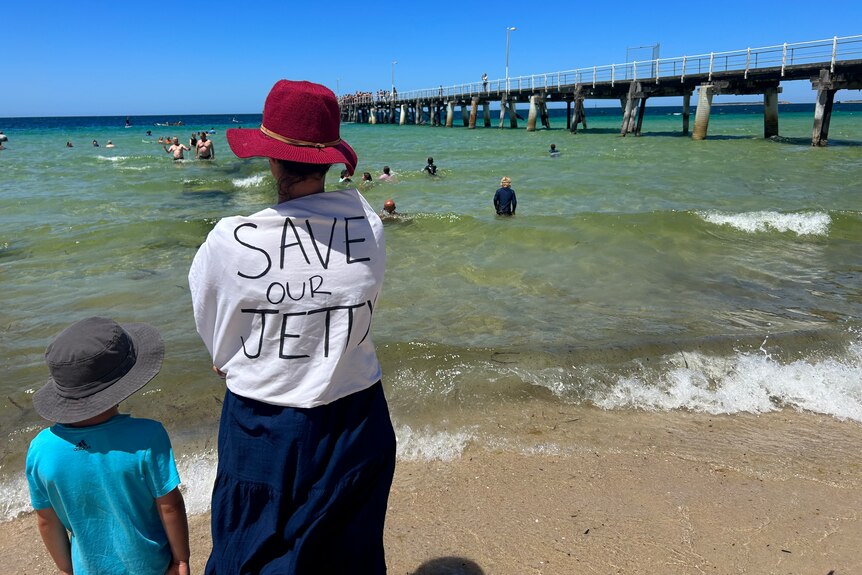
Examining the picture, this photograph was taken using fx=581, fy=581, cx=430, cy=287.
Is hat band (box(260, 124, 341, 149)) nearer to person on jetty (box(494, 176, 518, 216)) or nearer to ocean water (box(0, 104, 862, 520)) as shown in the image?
ocean water (box(0, 104, 862, 520))

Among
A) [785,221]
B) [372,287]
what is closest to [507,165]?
[785,221]

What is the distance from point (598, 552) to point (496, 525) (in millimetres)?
517

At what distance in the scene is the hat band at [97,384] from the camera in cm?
160

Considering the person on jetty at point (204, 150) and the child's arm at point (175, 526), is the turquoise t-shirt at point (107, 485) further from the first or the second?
the person on jetty at point (204, 150)

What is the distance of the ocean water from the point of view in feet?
14.2

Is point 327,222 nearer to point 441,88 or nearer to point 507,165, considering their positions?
point 507,165

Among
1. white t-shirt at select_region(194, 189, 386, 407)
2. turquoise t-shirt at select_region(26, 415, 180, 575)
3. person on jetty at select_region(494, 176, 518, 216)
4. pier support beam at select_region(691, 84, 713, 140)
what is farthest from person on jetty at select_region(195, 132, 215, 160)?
white t-shirt at select_region(194, 189, 386, 407)

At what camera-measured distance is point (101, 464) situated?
5.40 ft

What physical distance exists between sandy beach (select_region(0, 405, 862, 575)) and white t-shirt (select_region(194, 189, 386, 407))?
1.67 metres

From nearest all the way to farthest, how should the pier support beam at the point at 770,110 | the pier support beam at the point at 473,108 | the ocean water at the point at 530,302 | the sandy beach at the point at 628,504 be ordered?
the sandy beach at the point at 628,504 < the ocean water at the point at 530,302 < the pier support beam at the point at 770,110 < the pier support beam at the point at 473,108

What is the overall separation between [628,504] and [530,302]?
3789 millimetres

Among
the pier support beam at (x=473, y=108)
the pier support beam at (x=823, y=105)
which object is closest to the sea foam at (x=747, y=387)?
the pier support beam at (x=823, y=105)

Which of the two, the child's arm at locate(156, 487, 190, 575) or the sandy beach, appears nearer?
the child's arm at locate(156, 487, 190, 575)

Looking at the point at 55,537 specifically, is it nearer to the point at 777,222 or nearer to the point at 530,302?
the point at 530,302
